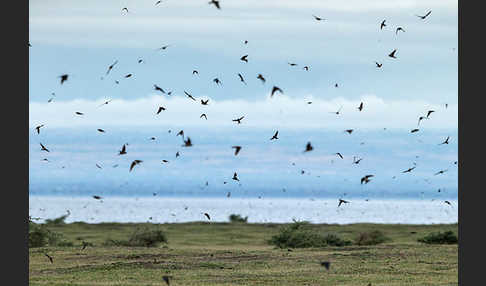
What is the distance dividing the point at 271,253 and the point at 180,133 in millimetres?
13399

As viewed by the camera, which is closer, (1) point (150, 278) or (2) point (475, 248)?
(2) point (475, 248)

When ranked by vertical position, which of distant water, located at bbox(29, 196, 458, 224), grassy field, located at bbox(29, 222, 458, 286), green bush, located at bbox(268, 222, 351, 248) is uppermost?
distant water, located at bbox(29, 196, 458, 224)

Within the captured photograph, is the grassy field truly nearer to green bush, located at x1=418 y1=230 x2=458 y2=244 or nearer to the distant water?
green bush, located at x1=418 y1=230 x2=458 y2=244

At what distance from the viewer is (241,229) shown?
204 feet

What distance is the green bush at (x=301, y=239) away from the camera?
42.2 m

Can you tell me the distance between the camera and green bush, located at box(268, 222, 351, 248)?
42.2 metres

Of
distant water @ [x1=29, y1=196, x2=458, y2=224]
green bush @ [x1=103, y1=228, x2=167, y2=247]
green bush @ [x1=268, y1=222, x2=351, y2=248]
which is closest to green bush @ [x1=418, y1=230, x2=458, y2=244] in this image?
green bush @ [x1=268, y1=222, x2=351, y2=248]

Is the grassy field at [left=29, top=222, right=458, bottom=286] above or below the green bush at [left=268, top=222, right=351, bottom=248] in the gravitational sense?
below

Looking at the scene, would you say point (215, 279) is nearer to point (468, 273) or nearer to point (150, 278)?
point (150, 278)

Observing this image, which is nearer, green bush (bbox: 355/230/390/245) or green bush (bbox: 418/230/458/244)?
green bush (bbox: 418/230/458/244)

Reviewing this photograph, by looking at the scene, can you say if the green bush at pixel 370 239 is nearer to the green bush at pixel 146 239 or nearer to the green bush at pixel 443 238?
the green bush at pixel 443 238

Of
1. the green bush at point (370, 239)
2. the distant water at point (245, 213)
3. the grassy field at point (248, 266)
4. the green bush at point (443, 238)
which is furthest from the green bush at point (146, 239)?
the distant water at point (245, 213)

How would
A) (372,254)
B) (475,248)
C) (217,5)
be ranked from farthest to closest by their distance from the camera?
(372,254), (475,248), (217,5)
